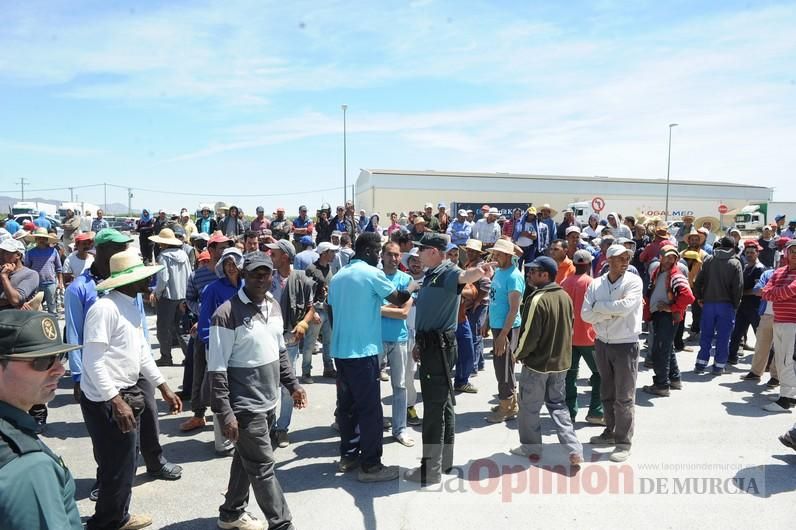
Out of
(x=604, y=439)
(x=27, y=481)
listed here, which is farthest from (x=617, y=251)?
(x=27, y=481)

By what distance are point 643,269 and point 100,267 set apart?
8.86 m

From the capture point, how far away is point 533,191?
166 feet

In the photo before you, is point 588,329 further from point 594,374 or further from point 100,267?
point 100,267

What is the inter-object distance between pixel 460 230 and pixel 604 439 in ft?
30.7

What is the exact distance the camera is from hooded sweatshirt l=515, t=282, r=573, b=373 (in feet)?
15.3

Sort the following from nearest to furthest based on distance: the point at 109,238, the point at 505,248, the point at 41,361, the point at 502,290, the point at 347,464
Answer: the point at 41,361
the point at 109,238
the point at 347,464
the point at 505,248
the point at 502,290

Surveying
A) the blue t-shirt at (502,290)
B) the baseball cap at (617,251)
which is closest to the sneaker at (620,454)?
the blue t-shirt at (502,290)

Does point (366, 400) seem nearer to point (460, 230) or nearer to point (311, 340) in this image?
point (311, 340)

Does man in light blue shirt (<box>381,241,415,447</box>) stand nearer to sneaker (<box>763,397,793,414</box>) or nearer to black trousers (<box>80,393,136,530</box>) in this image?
black trousers (<box>80,393,136,530</box>)

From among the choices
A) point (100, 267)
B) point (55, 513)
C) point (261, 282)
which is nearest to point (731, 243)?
point (261, 282)

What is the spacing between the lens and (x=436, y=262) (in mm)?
4492

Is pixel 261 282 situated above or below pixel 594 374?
above

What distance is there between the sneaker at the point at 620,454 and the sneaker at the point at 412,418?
1.95 metres

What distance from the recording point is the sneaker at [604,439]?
5164 millimetres
